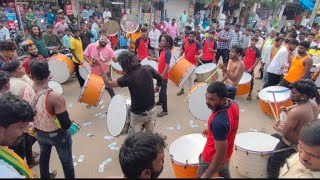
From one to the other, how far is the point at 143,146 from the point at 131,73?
81.0 inches

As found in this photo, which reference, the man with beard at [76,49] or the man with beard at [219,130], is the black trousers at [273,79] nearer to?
the man with beard at [219,130]

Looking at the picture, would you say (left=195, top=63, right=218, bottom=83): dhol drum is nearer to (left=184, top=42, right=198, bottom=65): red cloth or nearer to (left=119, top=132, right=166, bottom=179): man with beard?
(left=184, top=42, right=198, bottom=65): red cloth

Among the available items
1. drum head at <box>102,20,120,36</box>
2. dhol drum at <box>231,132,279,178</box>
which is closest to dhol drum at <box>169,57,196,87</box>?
dhol drum at <box>231,132,279,178</box>

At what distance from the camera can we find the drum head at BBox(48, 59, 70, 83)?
7417 mm

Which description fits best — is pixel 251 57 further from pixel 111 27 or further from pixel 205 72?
pixel 111 27

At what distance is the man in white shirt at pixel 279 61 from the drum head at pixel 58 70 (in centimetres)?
562

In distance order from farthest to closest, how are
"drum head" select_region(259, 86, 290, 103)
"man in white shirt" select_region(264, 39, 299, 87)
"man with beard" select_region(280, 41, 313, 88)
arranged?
"man in white shirt" select_region(264, 39, 299, 87), "drum head" select_region(259, 86, 290, 103), "man with beard" select_region(280, 41, 313, 88)

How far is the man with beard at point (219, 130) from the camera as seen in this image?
8.65 ft

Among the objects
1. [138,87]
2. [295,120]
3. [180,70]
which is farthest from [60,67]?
[295,120]

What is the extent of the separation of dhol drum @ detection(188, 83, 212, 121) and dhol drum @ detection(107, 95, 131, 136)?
1.42 meters

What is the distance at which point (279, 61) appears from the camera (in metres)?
6.78

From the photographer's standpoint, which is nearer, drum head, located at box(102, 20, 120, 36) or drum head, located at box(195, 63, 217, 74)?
drum head, located at box(195, 63, 217, 74)

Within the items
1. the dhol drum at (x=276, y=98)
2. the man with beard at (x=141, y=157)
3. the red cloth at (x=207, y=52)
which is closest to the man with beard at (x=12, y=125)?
the man with beard at (x=141, y=157)

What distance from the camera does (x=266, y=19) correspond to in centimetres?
2444
